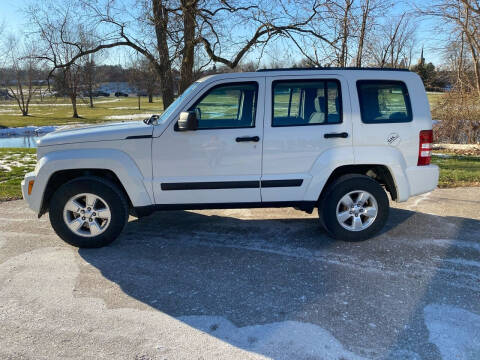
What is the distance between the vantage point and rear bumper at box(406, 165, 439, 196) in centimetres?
457

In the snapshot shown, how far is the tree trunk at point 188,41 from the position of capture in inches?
340

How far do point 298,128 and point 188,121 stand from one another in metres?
1.25

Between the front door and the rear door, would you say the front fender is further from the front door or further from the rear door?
the rear door

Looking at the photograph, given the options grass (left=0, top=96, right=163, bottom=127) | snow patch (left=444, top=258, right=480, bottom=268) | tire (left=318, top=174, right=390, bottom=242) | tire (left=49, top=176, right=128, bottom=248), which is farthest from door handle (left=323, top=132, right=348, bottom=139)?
grass (left=0, top=96, right=163, bottom=127)

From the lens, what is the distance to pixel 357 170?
4.77 m

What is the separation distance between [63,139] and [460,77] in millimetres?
14516

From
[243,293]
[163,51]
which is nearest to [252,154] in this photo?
[243,293]

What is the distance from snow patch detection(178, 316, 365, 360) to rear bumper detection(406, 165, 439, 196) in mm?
2469

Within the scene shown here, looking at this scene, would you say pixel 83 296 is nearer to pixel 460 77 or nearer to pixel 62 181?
pixel 62 181

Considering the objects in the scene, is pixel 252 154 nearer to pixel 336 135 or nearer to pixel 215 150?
pixel 215 150

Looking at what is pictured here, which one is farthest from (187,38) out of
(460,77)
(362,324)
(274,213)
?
(460,77)

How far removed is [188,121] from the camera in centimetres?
414

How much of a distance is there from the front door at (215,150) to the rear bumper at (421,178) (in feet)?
6.00

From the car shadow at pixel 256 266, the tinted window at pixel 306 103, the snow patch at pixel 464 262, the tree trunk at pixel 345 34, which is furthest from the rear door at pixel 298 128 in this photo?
the tree trunk at pixel 345 34
